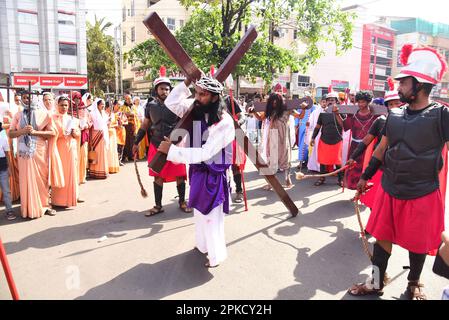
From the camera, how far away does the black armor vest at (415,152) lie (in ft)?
8.84

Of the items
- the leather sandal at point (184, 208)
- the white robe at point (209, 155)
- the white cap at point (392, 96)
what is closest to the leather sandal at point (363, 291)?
the white robe at point (209, 155)

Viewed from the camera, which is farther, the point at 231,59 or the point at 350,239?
the point at 350,239

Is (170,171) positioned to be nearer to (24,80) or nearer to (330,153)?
(330,153)

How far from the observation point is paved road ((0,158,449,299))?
10.3 feet

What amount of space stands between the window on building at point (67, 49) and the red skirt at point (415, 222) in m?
30.9

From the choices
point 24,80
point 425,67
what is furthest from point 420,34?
point 425,67

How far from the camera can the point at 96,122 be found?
24.1 feet

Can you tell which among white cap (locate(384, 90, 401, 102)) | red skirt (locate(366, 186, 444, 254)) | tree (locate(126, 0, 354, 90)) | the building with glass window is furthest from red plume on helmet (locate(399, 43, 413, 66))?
the building with glass window

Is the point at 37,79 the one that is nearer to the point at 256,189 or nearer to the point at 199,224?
the point at 256,189

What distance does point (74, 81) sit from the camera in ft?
72.8

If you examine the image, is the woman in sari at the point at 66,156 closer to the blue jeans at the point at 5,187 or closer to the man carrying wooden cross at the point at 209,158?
the blue jeans at the point at 5,187
